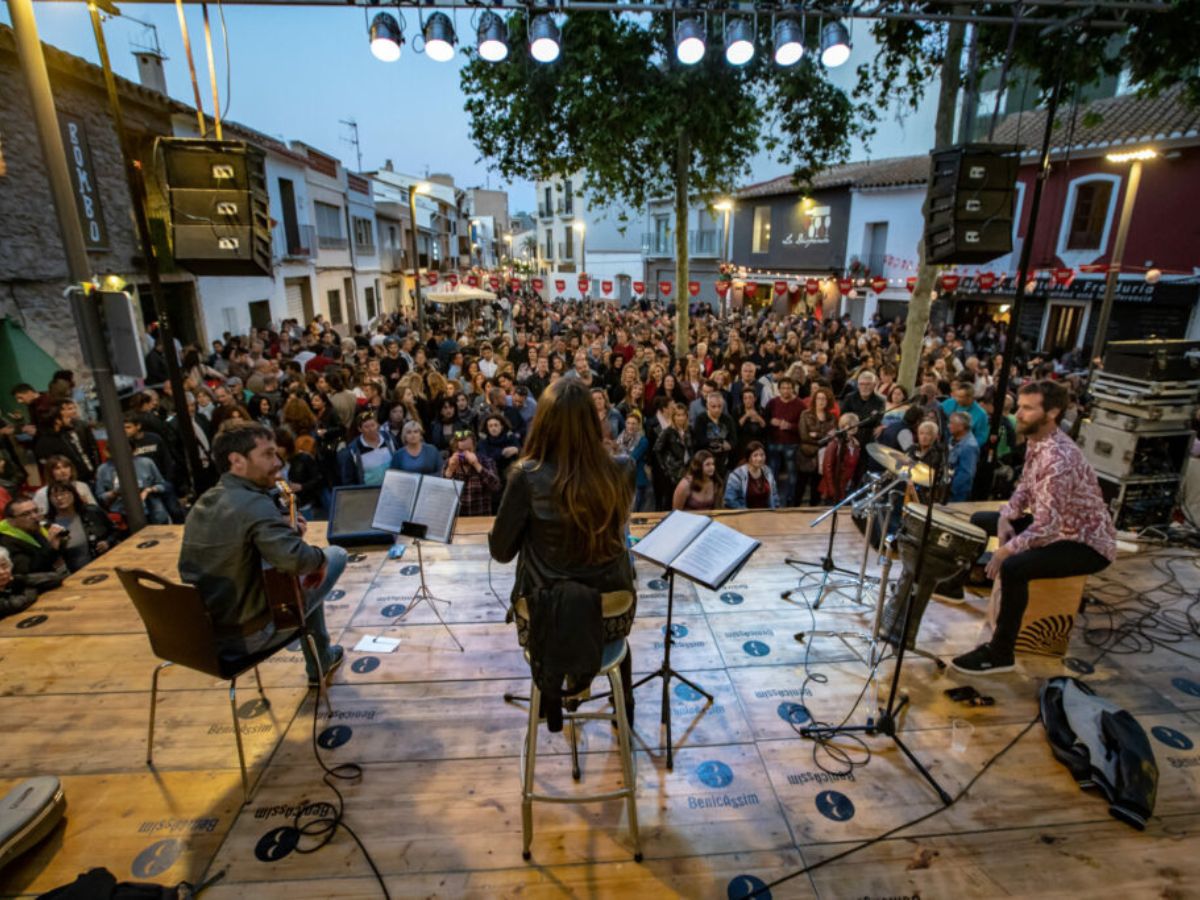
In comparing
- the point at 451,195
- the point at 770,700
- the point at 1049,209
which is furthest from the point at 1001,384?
the point at 451,195

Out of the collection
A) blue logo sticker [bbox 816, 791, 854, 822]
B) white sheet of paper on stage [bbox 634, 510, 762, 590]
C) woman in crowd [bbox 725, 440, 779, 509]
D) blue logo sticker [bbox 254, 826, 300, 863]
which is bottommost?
blue logo sticker [bbox 254, 826, 300, 863]

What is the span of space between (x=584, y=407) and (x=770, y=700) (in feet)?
6.76

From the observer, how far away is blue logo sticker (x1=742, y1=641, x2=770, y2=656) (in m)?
3.50

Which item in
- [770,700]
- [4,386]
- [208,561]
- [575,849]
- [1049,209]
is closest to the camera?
[575,849]

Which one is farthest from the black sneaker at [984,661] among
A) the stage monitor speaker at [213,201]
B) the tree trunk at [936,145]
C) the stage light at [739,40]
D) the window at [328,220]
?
the window at [328,220]

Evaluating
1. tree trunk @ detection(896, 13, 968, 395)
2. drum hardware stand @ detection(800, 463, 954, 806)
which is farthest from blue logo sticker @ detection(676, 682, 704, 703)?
tree trunk @ detection(896, 13, 968, 395)

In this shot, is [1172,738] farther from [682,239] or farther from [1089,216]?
[1089,216]

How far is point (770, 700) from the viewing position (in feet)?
10.2

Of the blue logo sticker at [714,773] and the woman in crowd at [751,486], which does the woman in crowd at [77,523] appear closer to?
the blue logo sticker at [714,773]

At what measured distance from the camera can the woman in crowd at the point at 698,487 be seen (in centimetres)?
502

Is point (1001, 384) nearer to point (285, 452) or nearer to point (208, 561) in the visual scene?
point (208, 561)

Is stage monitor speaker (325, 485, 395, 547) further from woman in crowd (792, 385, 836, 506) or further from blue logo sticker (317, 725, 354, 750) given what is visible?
woman in crowd (792, 385, 836, 506)

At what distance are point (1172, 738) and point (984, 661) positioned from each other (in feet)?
2.60

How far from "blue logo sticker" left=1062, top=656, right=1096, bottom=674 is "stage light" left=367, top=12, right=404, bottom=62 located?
643 cm
